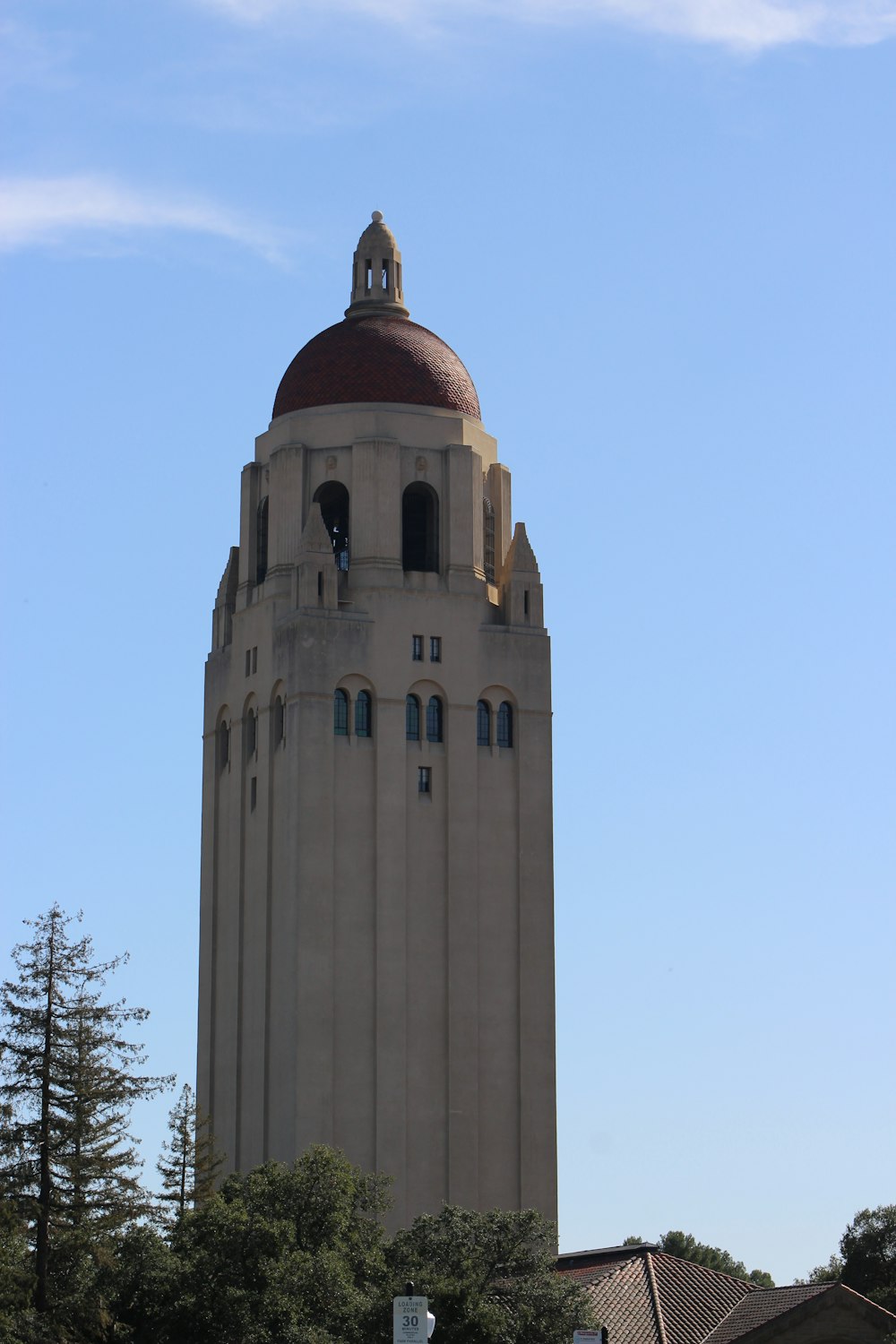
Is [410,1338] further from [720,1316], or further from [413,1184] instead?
[413,1184]

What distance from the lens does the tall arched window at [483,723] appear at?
84.7 metres

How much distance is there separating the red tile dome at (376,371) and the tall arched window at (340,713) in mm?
10114

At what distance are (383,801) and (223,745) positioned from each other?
8.39 m

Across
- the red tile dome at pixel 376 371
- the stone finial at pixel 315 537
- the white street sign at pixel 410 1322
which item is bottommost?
the white street sign at pixel 410 1322

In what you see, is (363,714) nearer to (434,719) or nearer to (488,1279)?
(434,719)

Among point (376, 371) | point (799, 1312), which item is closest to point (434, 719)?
point (376, 371)

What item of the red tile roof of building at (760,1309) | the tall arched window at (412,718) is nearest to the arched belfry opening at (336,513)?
the tall arched window at (412,718)

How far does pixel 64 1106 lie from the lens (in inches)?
2395

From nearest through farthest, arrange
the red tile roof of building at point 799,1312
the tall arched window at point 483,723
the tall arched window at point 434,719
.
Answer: the red tile roof of building at point 799,1312 → the tall arched window at point 434,719 → the tall arched window at point 483,723

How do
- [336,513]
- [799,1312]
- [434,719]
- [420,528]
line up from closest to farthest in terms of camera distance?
[799,1312] → [434,719] → [420,528] → [336,513]

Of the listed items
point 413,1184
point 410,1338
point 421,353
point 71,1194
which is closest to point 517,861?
point 413,1184

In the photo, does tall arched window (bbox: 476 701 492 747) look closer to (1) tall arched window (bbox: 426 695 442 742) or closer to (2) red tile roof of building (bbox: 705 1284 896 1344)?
(1) tall arched window (bbox: 426 695 442 742)

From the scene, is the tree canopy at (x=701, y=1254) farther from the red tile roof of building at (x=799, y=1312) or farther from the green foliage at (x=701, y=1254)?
the red tile roof of building at (x=799, y=1312)

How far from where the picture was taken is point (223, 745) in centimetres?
8838
